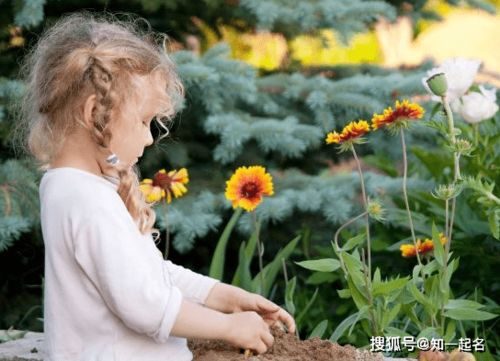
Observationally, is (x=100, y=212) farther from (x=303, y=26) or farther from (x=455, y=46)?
(x=455, y=46)

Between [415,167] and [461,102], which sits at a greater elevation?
[461,102]

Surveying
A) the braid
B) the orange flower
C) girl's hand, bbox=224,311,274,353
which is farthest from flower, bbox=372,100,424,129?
the braid

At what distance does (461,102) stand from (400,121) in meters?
0.74

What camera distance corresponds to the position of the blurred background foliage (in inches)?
118

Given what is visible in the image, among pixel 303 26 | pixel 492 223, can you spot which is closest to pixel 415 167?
pixel 303 26

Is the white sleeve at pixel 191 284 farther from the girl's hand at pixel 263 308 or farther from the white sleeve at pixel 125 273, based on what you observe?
the white sleeve at pixel 125 273

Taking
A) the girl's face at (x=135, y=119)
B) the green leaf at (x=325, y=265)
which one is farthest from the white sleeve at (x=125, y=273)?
the green leaf at (x=325, y=265)

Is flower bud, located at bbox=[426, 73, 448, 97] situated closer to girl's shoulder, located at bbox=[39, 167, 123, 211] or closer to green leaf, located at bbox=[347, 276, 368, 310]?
green leaf, located at bbox=[347, 276, 368, 310]

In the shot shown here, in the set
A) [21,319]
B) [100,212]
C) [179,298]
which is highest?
[100,212]

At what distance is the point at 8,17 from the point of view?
329 centimetres

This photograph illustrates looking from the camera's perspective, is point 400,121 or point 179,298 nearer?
point 179,298

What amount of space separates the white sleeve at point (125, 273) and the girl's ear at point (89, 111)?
0.19m

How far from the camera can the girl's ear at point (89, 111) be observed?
69.0 inches

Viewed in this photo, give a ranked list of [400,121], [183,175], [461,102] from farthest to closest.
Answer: [461,102]
[183,175]
[400,121]
